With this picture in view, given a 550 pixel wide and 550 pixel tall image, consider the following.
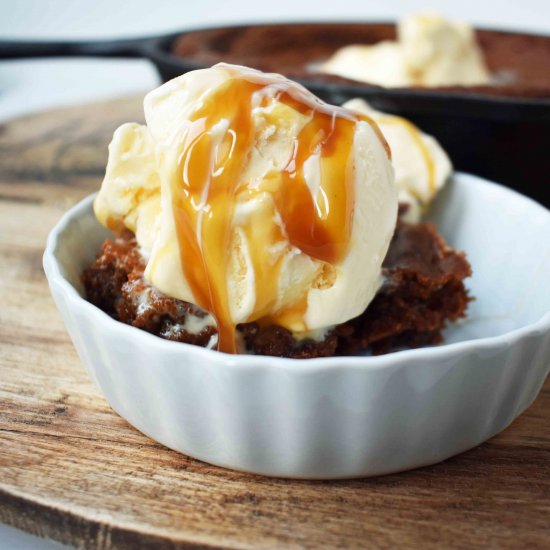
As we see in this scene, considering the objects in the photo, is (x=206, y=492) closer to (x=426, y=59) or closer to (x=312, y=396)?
(x=312, y=396)

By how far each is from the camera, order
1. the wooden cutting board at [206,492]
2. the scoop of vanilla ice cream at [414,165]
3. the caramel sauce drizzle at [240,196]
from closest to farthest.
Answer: the wooden cutting board at [206,492], the caramel sauce drizzle at [240,196], the scoop of vanilla ice cream at [414,165]

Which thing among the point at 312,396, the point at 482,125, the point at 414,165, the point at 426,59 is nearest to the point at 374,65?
the point at 426,59

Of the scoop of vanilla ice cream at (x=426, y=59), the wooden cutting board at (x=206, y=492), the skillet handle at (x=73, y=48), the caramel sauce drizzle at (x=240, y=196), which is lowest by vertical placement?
the wooden cutting board at (x=206, y=492)

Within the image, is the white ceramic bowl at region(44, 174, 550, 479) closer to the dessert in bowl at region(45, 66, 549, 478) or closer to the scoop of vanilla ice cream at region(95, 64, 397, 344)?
the dessert in bowl at region(45, 66, 549, 478)

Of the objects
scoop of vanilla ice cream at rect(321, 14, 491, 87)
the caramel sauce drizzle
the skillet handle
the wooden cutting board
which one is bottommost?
the wooden cutting board

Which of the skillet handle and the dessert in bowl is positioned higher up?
the dessert in bowl

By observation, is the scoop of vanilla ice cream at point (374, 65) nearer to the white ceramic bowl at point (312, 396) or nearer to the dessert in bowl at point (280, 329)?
the dessert in bowl at point (280, 329)

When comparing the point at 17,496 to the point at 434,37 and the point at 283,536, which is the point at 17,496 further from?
the point at 434,37

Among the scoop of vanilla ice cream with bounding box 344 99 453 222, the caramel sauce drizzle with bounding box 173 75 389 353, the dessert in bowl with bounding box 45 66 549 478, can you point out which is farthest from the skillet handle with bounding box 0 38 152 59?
the caramel sauce drizzle with bounding box 173 75 389 353

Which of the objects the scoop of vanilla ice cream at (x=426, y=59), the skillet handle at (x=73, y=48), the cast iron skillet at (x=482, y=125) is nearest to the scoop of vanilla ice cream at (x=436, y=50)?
the scoop of vanilla ice cream at (x=426, y=59)
